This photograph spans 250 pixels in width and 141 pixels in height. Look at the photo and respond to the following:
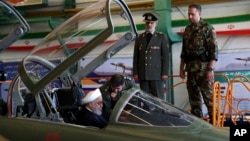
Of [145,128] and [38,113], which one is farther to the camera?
[38,113]

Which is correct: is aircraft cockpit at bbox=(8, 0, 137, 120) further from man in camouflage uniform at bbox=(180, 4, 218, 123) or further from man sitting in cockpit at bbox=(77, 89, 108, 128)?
man in camouflage uniform at bbox=(180, 4, 218, 123)

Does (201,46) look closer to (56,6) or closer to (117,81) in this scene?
(117,81)

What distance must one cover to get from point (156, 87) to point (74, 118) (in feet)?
7.89

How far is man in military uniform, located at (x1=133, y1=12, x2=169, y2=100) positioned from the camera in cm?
580

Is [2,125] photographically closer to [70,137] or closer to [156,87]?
[70,137]

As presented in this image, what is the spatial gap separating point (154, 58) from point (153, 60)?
0.03m

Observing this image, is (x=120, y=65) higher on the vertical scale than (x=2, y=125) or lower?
lower

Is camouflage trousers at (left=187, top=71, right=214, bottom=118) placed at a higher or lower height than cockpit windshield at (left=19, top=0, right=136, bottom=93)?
lower

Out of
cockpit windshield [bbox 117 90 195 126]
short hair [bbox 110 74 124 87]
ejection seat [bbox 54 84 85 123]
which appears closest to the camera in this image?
cockpit windshield [bbox 117 90 195 126]

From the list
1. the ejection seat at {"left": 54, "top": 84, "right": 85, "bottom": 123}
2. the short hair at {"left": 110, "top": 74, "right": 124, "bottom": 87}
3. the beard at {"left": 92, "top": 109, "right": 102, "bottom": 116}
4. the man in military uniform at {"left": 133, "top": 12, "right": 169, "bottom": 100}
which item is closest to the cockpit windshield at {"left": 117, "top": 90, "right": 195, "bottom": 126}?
the beard at {"left": 92, "top": 109, "right": 102, "bottom": 116}

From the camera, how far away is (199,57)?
5383 millimetres

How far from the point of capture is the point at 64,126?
3.19 m

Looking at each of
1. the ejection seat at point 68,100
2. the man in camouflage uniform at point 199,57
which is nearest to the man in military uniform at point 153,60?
the man in camouflage uniform at point 199,57

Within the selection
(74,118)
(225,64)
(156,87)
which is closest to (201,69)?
(156,87)
